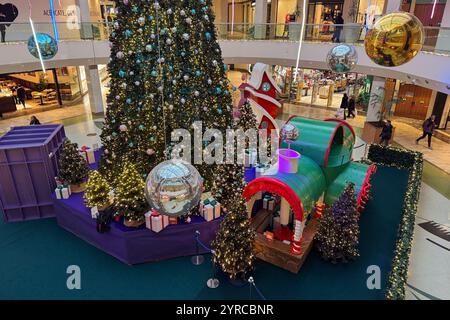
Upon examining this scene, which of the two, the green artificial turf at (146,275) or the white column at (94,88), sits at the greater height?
the white column at (94,88)

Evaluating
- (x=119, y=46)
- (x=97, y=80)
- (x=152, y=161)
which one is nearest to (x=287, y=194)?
(x=152, y=161)

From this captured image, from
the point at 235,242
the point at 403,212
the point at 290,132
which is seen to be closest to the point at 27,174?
the point at 235,242

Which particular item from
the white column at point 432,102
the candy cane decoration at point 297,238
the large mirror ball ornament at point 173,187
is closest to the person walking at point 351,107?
the white column at point 432,102

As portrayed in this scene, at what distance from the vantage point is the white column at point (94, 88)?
51.2 ft

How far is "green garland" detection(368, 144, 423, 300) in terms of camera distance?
520cm

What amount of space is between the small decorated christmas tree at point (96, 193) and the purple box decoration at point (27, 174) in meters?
1.69

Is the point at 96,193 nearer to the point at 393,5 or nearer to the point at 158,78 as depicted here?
the point at 158,78

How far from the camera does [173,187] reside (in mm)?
3529

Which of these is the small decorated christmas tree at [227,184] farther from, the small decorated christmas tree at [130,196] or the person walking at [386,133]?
the person walking at [386,133]

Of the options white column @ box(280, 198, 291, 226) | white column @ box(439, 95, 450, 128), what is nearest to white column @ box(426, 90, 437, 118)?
white column @ box(439, 95, 450, 128)

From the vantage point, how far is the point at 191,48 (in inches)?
264

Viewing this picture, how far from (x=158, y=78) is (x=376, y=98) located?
435 inches

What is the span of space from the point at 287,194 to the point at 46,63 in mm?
11438
